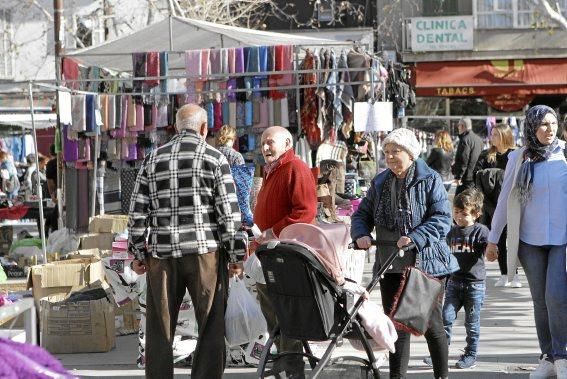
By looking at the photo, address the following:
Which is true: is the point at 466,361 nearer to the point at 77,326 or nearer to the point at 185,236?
the point at 185,236

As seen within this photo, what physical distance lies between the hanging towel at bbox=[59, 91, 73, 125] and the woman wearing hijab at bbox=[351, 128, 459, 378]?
713 cm

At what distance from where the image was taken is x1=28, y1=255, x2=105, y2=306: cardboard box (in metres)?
9.74

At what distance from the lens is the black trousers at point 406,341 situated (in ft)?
23.5

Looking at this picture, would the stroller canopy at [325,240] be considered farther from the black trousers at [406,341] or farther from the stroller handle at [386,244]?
the black trousers at [406,341]

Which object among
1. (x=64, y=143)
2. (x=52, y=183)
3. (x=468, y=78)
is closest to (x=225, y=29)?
(x=64, y=143)

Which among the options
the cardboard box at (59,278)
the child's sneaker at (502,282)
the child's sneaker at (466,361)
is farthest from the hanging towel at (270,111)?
the child's sneaker at (466,361)

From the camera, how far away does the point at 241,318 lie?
8.11m

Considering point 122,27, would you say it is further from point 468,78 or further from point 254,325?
point 254,325

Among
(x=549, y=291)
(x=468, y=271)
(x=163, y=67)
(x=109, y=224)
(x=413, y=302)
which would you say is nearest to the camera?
(x=413, y=302)

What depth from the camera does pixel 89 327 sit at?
943 centimetres

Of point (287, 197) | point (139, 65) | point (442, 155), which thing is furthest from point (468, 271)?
point (442, 155)

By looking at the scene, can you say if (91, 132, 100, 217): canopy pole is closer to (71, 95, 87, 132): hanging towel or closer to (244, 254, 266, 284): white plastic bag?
(71, 95, 87, 132): hanging towel

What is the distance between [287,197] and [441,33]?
2557cm

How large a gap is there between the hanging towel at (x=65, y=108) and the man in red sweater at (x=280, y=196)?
6259 millimetres
